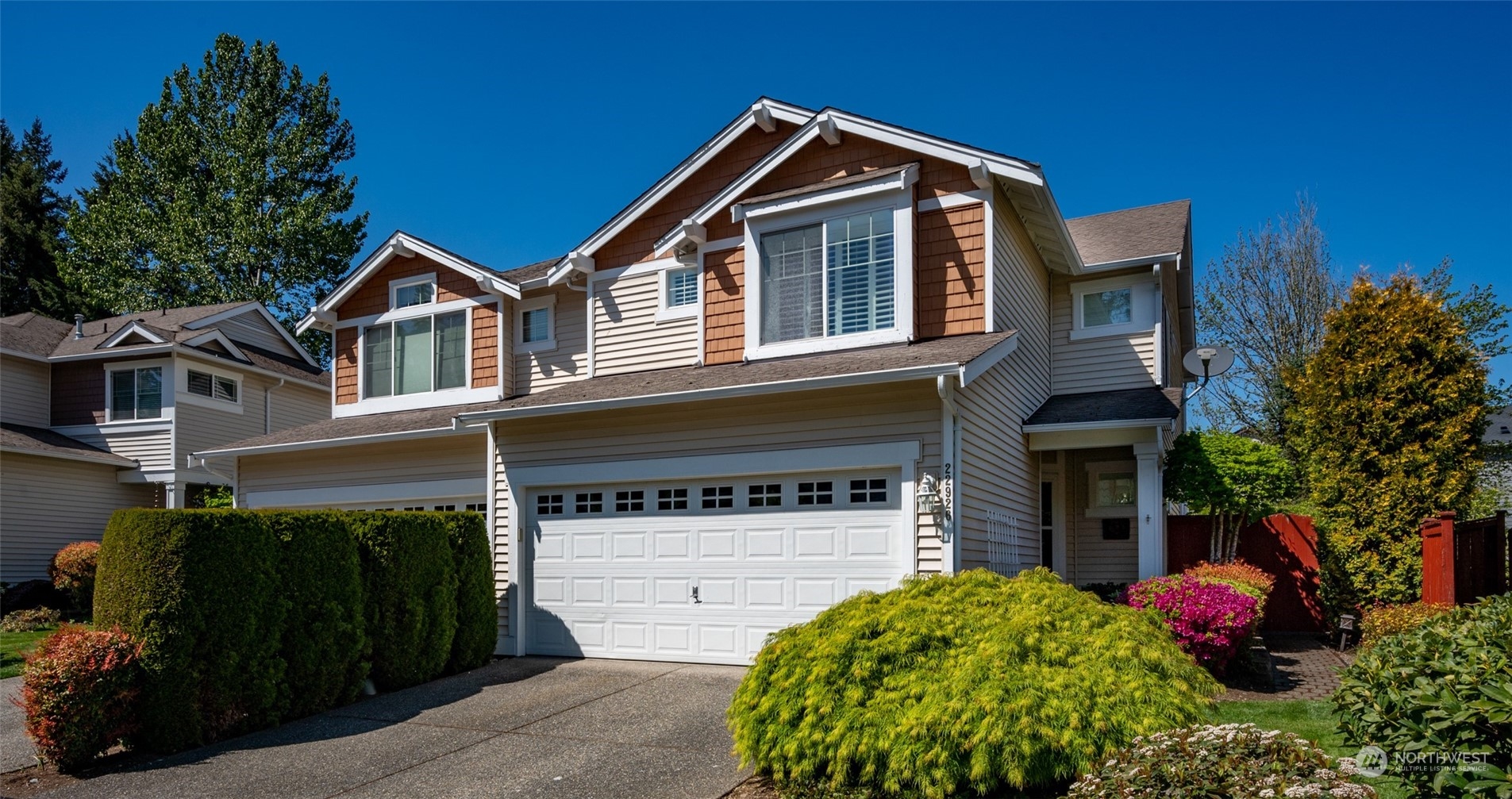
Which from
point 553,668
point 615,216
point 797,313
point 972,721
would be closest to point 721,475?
point 797,313

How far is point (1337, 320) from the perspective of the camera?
1202cm

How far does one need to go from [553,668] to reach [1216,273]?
22.9 meters

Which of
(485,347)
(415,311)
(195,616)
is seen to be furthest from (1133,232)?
(195,616)

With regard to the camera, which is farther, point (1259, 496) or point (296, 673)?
point (1259, 496)

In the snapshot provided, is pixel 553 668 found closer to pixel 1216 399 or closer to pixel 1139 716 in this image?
pixel 1139 716

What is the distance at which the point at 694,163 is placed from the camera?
13.3 metres

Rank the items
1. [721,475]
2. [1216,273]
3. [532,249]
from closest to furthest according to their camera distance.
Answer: [721,475], [532,249], [1216,273]

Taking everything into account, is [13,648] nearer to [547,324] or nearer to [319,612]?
[319,612]

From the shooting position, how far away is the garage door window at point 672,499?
37.2 ft

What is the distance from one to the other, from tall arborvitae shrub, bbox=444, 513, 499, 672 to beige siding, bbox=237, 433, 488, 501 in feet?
6.71

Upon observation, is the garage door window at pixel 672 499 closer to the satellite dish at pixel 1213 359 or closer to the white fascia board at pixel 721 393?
the white fascia board at pixel 721 393

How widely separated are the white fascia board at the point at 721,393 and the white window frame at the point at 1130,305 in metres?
5.97

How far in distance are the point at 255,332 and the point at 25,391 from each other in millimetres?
5037

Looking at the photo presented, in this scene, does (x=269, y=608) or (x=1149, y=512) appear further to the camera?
(x=1149, y=512)
